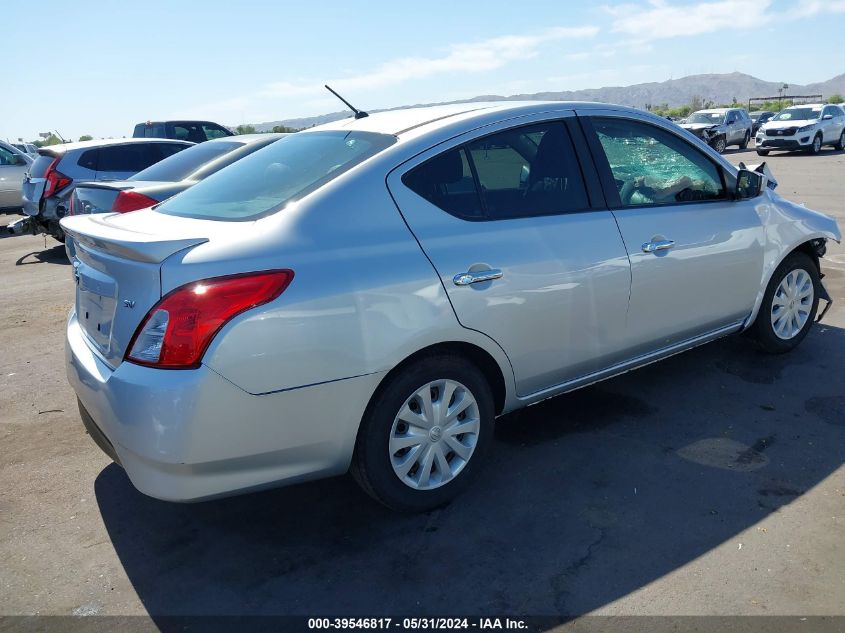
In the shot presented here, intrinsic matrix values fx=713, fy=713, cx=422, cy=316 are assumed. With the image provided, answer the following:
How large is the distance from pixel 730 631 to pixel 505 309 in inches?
59.6

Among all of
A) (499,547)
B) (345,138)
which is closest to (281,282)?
(345,138)

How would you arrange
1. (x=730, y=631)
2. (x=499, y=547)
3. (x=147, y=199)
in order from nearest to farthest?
(x=730, y=631) → (x=499, y=547) → (x=147, y=199)

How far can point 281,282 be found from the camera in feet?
8.70

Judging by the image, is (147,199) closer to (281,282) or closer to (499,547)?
(281,282)

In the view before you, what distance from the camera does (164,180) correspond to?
6953 millimetres

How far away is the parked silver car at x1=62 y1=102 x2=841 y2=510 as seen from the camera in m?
2.60

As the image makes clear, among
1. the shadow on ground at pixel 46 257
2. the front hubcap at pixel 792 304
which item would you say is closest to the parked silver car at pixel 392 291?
the front hubcap at pixel 792 304

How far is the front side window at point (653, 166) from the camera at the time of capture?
3854 mm

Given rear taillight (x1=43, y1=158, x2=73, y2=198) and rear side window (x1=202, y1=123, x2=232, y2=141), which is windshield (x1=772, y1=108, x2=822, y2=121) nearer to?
rear side window (x1=202, y1=123, x2=232, y2=141)

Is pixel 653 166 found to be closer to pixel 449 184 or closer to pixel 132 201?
pixel 449 184

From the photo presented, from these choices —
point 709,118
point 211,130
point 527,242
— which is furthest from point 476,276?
point 709,118

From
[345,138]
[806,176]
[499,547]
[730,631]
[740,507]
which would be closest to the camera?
[730,631]

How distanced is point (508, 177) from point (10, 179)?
44.3 ft

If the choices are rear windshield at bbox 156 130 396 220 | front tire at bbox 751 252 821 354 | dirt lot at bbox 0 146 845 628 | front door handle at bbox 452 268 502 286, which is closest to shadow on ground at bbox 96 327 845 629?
dirt lot at bbox 0 146 845 628
